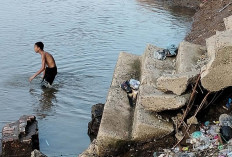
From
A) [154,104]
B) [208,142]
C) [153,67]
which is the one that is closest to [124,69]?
[153,67]

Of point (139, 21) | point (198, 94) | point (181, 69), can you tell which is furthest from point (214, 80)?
point (139, 21)

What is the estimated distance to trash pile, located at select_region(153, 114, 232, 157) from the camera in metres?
5.03

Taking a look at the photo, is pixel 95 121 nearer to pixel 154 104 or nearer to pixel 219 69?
pixel 154 104

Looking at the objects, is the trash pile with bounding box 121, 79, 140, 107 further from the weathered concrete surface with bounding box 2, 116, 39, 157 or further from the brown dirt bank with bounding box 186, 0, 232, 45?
the brown dirt bank with bounding box 186, 0, 232, 45

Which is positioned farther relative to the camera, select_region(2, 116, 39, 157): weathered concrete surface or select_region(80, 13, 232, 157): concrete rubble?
select_region(2, 116, 39, 157): weathered concrete surface

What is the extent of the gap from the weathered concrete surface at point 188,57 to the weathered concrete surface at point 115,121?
1035mm

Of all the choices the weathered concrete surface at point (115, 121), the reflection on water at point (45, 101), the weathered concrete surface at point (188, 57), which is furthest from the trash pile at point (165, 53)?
the reflection on water at point (45, 101)

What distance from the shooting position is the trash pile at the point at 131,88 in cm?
653

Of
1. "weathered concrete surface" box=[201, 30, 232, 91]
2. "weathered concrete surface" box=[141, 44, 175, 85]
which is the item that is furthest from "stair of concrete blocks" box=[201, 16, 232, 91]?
"weathered concrete surface" box=[141, 44, 175, 85]

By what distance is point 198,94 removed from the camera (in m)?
5.85

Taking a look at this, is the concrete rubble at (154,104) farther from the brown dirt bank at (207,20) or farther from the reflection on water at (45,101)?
the brown dirt bank at (207,20)

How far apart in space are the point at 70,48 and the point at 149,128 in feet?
25.1

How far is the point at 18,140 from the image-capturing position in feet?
19.9

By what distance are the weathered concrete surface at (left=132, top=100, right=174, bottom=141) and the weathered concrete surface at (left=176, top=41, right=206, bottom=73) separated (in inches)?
45.7
